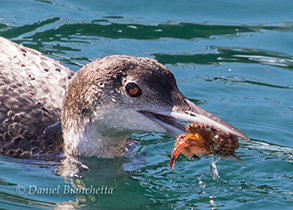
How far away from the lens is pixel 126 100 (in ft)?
25.4

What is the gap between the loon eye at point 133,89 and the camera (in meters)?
7.67

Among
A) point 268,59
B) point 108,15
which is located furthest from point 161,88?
point 108,15

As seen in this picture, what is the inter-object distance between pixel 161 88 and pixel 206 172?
137 cm

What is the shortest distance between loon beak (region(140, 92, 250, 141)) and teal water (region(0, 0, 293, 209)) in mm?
800

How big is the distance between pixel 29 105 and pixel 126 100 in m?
1.47

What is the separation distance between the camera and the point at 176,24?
12.5 meters

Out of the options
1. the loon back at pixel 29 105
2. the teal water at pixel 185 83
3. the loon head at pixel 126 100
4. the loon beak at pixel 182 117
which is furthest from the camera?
the loon back at pixel 29 105

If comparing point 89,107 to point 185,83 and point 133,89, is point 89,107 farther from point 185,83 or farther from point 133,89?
point 185,83

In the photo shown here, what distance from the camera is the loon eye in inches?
302

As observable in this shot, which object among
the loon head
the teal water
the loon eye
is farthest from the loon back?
the loon eye

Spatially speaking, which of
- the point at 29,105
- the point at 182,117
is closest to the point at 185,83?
the point at 29,105

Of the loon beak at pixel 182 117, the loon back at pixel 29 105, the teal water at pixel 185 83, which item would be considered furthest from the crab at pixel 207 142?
the loon back at pixel 29 105

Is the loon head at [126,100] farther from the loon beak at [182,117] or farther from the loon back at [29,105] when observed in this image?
the loon back at [29,105]

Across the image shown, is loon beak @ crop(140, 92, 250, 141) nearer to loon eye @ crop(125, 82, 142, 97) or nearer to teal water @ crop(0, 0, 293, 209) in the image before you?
loon eye @ crop(125, 82, 142, 97)
